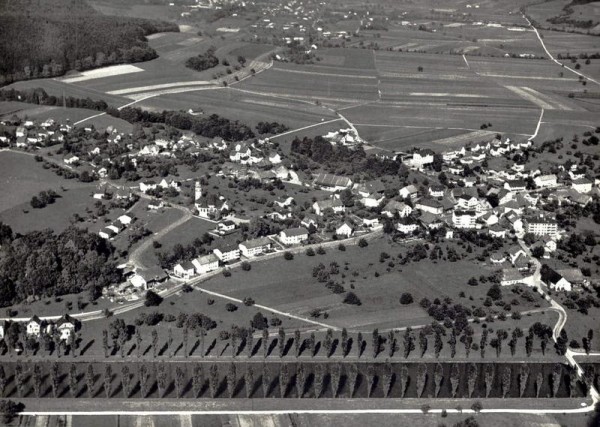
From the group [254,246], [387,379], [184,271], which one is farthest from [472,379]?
[254,246]

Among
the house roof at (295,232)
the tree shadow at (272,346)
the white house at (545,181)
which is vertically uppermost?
the white house at (545,181)

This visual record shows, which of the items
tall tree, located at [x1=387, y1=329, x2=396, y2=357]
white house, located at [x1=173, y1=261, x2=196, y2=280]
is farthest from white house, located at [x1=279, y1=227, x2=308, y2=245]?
tall tree, located at [x1=387, y1=329, x2=396, y2=357]

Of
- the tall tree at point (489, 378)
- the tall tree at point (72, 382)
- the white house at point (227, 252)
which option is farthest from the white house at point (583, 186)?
the tall tree at point (72, 382)

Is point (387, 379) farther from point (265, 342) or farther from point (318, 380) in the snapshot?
point (265, 342)

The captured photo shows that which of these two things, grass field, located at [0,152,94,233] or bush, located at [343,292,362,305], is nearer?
bush, located at [343,292,362,305]

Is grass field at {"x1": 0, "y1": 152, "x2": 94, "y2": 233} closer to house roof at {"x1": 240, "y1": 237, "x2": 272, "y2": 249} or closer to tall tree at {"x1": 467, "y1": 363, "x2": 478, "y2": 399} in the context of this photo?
house roof at {"x1": 240, "y1": 237, "x2": 272, "y2": 249}

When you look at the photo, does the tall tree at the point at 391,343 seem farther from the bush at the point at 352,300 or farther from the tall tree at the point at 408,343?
the bush at the point at 352,300
